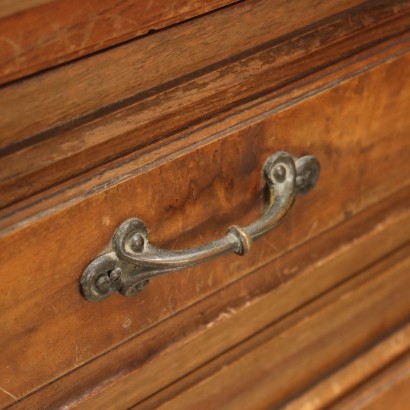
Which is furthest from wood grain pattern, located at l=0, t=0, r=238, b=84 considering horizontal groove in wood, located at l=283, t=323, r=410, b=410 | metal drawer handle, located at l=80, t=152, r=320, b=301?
horizontal groove in wood, located at l=283, t=323, r=410, b=410

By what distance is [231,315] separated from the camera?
0.57 metres

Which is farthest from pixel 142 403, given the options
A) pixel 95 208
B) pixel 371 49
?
pixel 371 49

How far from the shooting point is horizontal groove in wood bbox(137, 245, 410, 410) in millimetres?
608

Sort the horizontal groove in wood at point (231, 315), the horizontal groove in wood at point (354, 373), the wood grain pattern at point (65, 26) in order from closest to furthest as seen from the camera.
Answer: the wood grain pattern at point (65, 26)
the horizontal groove in wood at point (231, 315)
the horizontal groove in wood at point (354, 373)

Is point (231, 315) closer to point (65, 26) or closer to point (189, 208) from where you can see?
point (189, 208)

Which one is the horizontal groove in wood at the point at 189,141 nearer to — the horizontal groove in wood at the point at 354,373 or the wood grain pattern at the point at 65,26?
the wood grain pattern at the point at 65,26

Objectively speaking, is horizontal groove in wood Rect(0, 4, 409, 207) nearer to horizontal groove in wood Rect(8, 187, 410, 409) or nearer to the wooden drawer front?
the wooden drawer front

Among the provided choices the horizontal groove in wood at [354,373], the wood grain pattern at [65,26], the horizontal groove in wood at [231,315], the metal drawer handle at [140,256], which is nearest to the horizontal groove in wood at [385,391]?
the horizontal groove in wood at [354,373]

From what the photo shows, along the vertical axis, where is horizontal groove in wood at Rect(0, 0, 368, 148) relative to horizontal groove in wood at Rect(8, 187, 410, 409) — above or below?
above

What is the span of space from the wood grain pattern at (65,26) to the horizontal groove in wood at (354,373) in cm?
41

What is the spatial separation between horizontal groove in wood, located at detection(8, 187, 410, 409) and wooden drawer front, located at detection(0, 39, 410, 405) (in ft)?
0.06

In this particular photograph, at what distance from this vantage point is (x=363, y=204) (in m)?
0.61

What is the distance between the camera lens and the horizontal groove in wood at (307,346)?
0.61 m

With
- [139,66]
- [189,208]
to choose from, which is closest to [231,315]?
[189,208]
